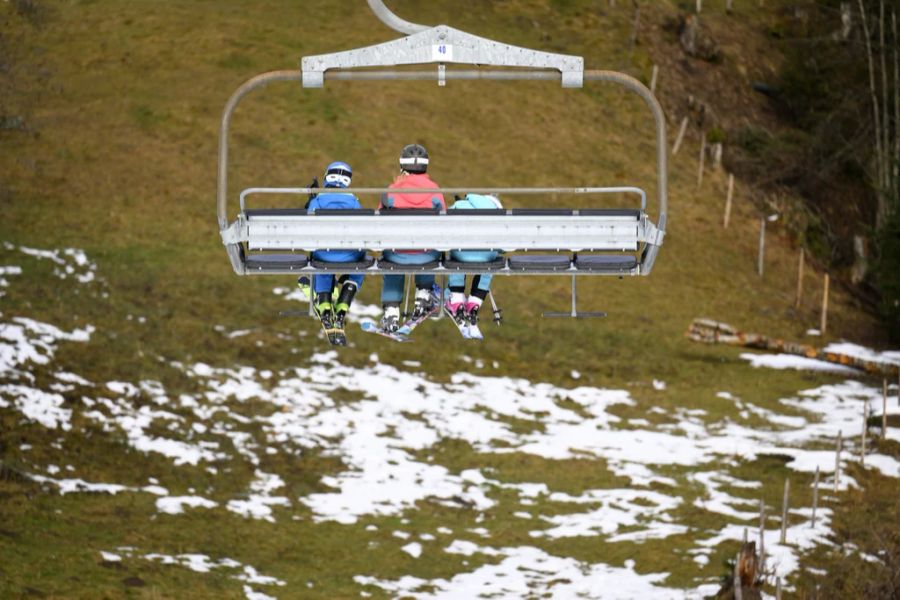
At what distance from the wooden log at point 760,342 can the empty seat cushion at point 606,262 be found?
33014 millimetres

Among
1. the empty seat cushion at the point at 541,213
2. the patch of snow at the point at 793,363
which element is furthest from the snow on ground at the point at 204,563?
the patch of snow at the point at 793,363

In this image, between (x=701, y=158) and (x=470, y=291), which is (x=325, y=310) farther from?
(x=701, y=158)

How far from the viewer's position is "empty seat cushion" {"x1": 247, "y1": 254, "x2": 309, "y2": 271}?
12547mm

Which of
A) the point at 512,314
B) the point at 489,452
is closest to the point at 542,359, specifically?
the point at 512,314

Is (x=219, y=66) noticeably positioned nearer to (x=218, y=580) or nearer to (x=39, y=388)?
(x=39, y=388)

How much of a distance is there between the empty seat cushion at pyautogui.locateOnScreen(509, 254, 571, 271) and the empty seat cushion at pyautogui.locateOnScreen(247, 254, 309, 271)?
1.61 metres

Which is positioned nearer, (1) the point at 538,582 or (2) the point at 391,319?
(2) the point at 391,319

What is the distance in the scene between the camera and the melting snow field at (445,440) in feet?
97.8

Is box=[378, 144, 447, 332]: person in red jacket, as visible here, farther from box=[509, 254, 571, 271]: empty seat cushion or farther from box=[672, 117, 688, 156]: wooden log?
box=[672, 117, 688, 156]: wooden log

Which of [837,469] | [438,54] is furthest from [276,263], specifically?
[837,469]

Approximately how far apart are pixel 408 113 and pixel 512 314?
36.2 feet

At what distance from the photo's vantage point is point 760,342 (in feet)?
151

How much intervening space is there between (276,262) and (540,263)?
6.60 ft

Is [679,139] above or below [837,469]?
above
